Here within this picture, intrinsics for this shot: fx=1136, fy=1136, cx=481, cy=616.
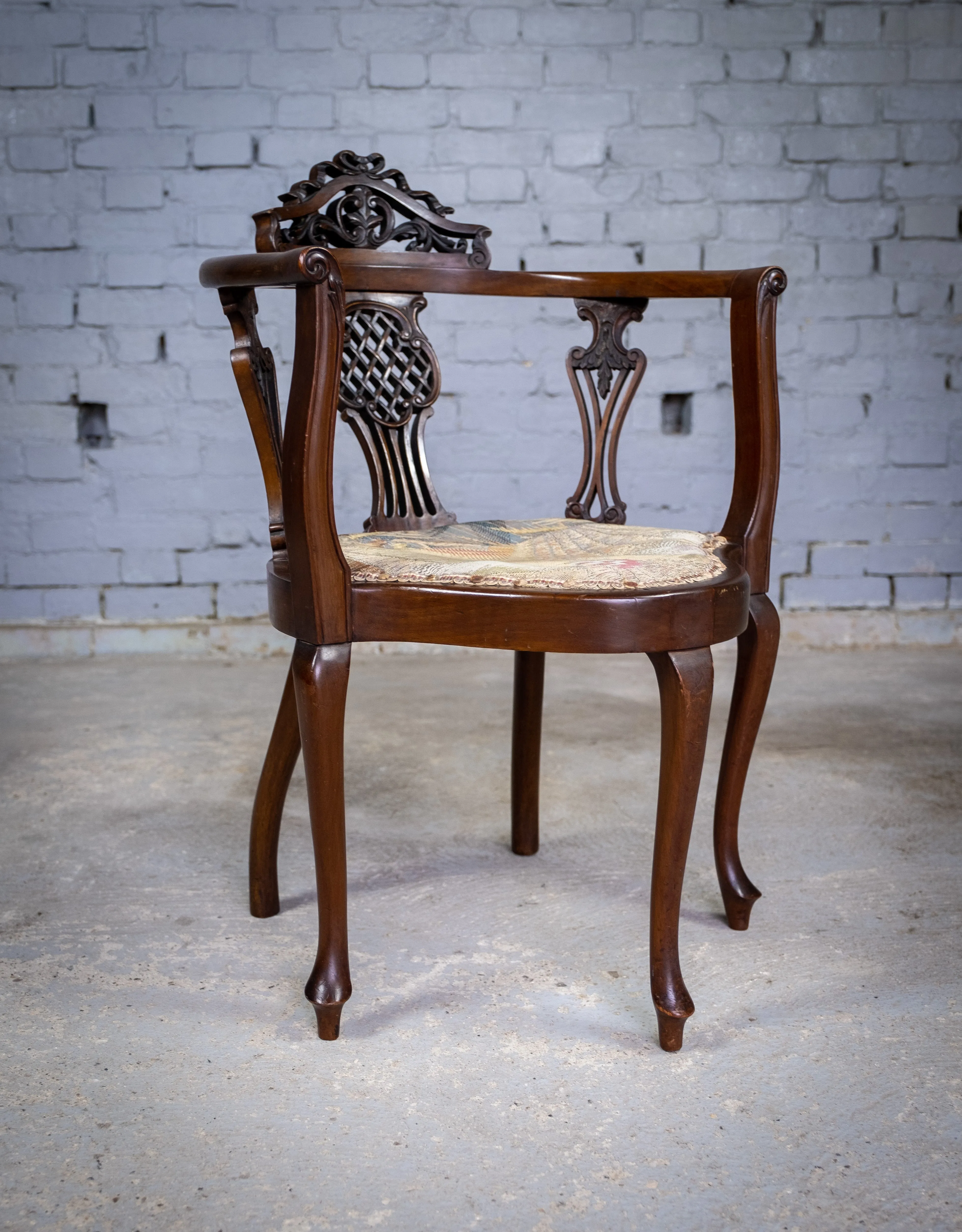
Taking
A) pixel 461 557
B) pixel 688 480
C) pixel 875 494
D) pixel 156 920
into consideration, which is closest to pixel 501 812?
pixel 156 920

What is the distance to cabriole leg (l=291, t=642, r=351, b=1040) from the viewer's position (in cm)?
122

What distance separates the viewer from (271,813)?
→ 1.54 metres

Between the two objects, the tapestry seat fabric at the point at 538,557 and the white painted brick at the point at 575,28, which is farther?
the white painted brick at the point at 575,28

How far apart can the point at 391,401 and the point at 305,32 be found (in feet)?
6.30

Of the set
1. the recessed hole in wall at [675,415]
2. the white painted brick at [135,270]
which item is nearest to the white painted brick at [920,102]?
the recessed hole in wall at [675,415]

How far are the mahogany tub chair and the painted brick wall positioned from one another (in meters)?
1.52

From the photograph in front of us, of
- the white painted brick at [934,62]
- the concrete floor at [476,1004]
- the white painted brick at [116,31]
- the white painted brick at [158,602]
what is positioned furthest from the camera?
the white painted brick at [158,602]

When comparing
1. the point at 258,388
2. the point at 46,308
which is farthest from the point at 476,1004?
the point at 46,308

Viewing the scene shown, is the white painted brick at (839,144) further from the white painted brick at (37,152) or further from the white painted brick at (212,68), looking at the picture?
Result: the white painted brick at (37,152)

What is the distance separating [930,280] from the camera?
10.6 ft

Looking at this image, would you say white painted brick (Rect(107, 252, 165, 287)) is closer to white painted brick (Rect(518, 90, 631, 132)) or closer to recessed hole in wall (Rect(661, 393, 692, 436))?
white painted brick (Rect(518, 90, 631, 132))

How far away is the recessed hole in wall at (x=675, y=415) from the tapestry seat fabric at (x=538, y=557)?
1755 mm

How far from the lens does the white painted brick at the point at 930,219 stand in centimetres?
320

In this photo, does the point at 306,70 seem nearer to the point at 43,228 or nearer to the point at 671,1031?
the point at 43,228
